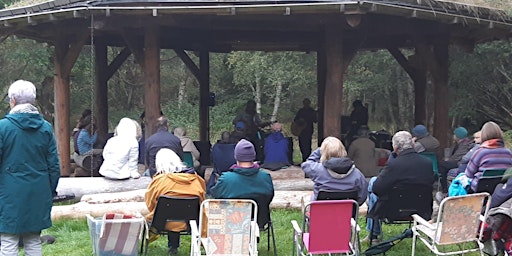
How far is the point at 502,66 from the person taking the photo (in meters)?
15.7

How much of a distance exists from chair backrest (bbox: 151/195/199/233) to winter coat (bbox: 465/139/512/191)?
8.19ft

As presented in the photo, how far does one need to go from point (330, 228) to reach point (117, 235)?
163 cm

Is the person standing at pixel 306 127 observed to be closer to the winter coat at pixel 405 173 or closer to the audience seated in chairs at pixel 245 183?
the winter coat at pixel 405 173

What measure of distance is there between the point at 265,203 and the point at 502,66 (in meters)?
12.1

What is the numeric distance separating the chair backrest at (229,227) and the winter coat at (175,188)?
0.58 metres

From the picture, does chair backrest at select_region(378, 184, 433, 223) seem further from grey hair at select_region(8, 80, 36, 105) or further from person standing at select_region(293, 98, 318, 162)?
person standing at select_region(293, 98, 318, 162)

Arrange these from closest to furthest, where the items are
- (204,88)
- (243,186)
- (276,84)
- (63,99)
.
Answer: (243,186)
(63,99)
(204,88)
(276,84)

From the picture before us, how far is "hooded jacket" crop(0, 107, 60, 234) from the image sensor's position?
14.5 ft

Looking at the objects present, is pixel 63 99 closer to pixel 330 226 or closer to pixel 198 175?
pixel 198 175

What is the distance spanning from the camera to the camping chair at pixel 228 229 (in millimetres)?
4691

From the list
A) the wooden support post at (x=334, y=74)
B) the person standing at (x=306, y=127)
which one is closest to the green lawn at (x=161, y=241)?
the wooden support post at (x=334, y=74)

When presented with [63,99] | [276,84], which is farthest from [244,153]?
[276,84]

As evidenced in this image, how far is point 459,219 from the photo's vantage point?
482 centimetres

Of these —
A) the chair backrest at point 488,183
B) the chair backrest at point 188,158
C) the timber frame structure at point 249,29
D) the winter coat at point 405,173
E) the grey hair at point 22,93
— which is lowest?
the chair backrest at point 188,158
